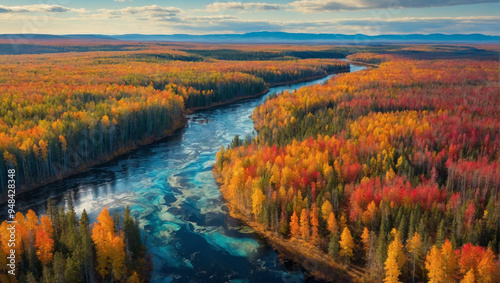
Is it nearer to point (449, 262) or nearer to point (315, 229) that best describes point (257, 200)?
point (315, 229)

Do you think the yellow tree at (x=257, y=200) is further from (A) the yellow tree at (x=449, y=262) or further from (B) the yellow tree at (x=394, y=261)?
(A) the yellow tree at (x=449, y=262)

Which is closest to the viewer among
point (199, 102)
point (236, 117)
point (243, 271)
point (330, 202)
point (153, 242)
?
point (243, 271)

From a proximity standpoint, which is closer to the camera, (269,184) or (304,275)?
(304,275)

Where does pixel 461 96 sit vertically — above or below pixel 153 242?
above

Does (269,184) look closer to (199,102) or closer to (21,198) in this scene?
(21,198)

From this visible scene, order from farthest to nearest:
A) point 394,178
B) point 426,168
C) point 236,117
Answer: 1. point 236,117
2. point 426,168
3. point 394,178

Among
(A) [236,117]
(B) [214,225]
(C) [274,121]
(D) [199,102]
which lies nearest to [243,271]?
(B) [214,225]

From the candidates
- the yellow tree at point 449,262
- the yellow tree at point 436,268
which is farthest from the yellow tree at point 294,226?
the yellow tree at point 449,262
